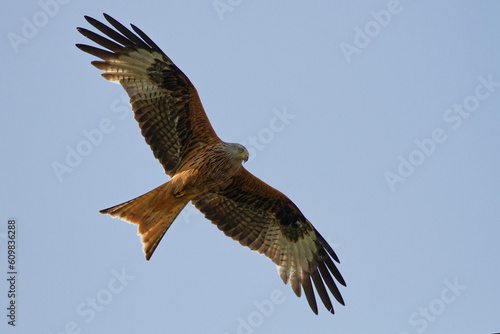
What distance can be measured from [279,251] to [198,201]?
1.77 m

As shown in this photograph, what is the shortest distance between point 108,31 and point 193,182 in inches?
115

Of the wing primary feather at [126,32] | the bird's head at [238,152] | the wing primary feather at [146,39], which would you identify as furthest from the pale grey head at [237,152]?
the wing primary feather at [126,32]

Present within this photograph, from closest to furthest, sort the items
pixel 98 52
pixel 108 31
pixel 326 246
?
pixel 108 31
pixel 98 52
pixel 326 246

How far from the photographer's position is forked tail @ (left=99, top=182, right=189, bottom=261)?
33.9 ft

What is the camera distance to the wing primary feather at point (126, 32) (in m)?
10.7

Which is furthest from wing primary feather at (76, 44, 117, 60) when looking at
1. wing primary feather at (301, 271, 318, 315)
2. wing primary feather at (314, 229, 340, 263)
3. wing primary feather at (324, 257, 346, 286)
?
wing primary feather at (324, 257, 346, 286)

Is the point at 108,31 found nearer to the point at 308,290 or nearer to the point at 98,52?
the point at 98,52

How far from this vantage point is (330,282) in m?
11.5

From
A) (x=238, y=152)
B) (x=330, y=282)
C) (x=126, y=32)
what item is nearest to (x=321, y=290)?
(x=330, y=282)

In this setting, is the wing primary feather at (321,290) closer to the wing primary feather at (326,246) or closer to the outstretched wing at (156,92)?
the wing primary feather at (326,246)

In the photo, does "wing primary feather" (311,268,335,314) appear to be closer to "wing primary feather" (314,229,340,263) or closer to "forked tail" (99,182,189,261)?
"wing primary feather" (314,229,340,263)

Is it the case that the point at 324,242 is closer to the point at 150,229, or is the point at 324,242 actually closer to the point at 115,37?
Result: the point at 150,229

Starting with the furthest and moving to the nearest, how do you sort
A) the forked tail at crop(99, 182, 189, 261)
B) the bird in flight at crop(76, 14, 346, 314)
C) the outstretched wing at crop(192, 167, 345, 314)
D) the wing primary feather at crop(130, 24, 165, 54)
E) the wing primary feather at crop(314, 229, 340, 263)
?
the wing primary feather at crop(314, 229, 340, 263), the outstretched wing at crop(192, 167, 345, 314), the wing primary feather at crop(130, 24, 165, 54), the bird in flight at crop(76, 14, 346, 314), the forked tail at crop(99, 182, 189, 261)

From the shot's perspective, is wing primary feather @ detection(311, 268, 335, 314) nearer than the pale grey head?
No
